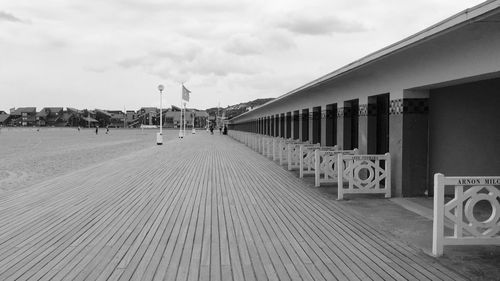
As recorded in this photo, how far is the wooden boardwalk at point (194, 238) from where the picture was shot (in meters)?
4.27

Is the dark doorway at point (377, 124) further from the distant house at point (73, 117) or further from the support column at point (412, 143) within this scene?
the distant house at point (73, 117)

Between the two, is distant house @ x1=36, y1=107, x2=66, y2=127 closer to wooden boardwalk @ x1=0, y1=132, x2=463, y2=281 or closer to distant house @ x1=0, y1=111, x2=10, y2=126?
distant house @ x1=0, y1=111, x2=10, y2=126

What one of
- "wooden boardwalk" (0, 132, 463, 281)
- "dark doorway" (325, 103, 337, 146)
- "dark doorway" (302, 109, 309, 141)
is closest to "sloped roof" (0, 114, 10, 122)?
"dark doorway" (302, 109, 309, 141)

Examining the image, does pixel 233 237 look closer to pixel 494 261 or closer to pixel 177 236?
pixel 177 236

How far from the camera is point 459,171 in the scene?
8.23 meters

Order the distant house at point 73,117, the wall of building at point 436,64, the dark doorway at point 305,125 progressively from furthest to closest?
the distant house at point 73,117
the dark doorway at point 305,125
the wall of building at point 436,64

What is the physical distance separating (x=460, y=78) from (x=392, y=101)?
2.28m

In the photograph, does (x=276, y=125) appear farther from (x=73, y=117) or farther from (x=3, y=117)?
(x=3, y=117)

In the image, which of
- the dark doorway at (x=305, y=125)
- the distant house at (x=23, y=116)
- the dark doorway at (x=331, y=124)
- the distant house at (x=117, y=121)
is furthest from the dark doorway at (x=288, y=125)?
the distant house at (x=23, y=116)

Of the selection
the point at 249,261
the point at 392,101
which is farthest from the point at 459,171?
the point at 249,261

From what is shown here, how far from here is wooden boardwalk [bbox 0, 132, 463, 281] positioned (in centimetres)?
427

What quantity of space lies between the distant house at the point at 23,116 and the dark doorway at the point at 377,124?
18754 cm

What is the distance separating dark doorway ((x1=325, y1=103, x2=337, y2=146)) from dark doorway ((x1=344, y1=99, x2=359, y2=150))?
188 centimetres

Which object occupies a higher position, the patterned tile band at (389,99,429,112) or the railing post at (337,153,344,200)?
Result: the patterned tile band at (389,99,429,112)
